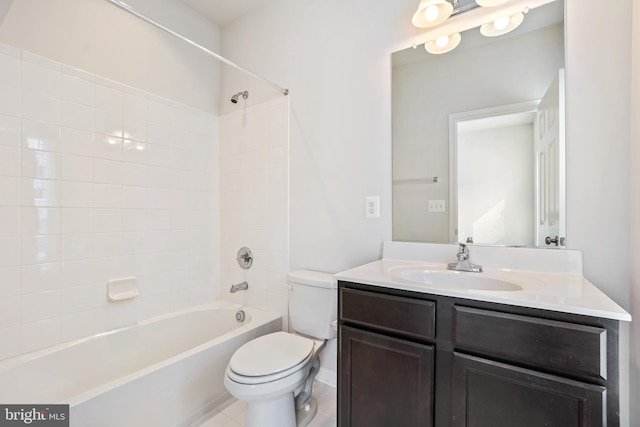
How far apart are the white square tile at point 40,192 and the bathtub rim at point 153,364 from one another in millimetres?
769

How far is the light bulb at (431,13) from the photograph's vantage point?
1469mm

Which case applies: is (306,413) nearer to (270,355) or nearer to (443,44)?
(270,355)

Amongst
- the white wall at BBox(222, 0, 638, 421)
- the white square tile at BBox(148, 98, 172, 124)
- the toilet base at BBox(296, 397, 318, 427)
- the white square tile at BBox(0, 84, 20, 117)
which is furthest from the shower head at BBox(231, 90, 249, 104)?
the toilet base at BBox(296, 397, 318, 427)

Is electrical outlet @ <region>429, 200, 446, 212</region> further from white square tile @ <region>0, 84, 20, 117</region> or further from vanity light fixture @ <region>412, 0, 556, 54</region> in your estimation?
white square tile @ <region>0, 84, 20, 117</region>

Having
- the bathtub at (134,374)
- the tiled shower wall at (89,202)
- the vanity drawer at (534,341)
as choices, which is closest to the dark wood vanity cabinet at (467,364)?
the vanity drawer at (534,341)

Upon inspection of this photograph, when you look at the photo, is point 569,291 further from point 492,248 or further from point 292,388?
point 292,388

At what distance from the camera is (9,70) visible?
147cm

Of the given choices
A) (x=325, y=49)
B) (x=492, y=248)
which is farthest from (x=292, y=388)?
(x=325, y=49)

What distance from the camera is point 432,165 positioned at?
1.61m

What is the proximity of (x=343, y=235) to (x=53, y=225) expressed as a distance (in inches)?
63.0

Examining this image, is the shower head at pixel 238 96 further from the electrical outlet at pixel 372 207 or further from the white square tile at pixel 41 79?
the electrical outlet at pixel 372 207

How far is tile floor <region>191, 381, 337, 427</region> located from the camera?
1.58 m

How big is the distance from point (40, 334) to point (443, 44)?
2594 millimetres

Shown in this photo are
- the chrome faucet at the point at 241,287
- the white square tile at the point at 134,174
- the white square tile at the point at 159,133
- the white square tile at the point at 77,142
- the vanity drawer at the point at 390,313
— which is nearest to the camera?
the vanity drawer at the point at 390,313
